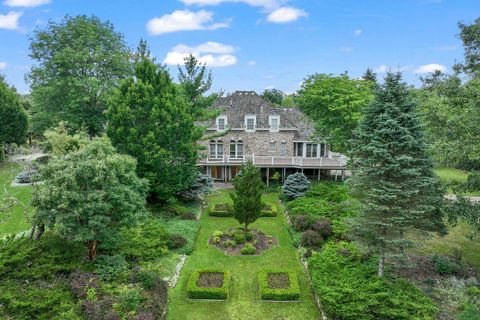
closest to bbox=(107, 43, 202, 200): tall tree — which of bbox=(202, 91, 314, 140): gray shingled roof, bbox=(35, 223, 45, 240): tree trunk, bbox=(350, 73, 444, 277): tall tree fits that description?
bbox=(35, 223, 45, 240): tree trunk

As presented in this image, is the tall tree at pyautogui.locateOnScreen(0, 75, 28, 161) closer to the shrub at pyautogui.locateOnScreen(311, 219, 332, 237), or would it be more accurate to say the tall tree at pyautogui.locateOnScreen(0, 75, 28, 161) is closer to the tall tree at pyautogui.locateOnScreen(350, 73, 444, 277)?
the shrub at pyautogui.locateOnScreen(311, 219, 332, 237)

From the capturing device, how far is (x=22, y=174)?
30797 mm

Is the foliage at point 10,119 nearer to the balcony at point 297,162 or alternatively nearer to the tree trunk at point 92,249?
the balcony at point 297,162

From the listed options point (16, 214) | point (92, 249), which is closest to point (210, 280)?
point (92, 249)

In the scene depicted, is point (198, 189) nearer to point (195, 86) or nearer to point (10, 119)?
point (195, 86)

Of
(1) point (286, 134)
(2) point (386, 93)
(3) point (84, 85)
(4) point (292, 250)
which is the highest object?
(3) point (84, 85)

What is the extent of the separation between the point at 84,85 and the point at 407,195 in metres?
29.4

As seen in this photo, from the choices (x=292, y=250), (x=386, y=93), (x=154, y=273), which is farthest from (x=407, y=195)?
(x=154, y=273)

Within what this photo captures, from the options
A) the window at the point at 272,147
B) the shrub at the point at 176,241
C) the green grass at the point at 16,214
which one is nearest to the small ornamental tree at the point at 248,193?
the shrub at the point at 176,241

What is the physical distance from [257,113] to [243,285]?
22.4 metres

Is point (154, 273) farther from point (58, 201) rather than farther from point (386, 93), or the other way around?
point (386, 93)

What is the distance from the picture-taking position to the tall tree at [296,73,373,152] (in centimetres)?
2806

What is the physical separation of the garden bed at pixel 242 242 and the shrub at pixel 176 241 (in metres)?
1.88

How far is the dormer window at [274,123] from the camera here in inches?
1378
